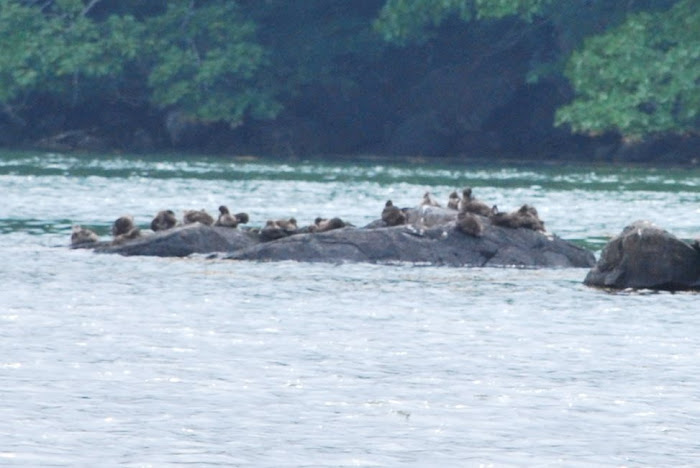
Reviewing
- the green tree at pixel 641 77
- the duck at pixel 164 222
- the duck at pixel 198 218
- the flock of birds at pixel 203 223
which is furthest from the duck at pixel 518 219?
the green tree at pixel 641 77

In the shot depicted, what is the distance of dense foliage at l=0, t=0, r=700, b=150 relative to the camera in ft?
232

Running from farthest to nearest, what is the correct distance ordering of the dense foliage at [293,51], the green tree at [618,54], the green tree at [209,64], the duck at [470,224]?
1. the green tree at [209,64]
2. the dense foliage at [293,51]
3. the green tree at [618,54]
4. the duck at [470,224]

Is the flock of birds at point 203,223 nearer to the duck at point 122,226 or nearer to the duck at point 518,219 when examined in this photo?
the duck at point 122,226

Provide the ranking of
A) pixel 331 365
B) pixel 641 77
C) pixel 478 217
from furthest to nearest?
pixel 641 77 < pixel 478 217 < pixel 331 365

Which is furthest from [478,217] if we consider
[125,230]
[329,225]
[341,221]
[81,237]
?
[81,237]

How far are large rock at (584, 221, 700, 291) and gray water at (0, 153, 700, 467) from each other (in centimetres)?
84

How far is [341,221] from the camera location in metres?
31.9

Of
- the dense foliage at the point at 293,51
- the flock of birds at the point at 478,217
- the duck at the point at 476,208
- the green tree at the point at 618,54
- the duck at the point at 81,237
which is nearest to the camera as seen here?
the flock of birds at the point at 478,217

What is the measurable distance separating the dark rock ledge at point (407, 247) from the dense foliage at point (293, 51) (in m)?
39.2

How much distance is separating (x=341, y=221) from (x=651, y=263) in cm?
662

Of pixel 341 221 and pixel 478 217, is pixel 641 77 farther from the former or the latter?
pixel 478 217

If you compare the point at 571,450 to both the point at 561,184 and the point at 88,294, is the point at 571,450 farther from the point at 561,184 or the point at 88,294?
the point at 561,184

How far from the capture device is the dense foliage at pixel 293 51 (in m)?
70.8

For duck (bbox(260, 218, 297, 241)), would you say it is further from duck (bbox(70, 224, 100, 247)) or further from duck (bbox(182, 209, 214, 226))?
duck (bbox(70, 224, 100, 247))
